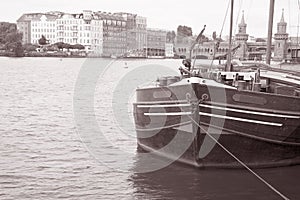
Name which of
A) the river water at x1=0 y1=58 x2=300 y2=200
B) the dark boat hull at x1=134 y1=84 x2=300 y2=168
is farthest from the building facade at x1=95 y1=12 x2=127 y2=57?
the dark boat hull at x1=134 y1=84 x2=300 y2=168

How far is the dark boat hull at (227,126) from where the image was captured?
14.7 meters

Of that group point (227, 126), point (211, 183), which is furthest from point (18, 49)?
point (211, 183)

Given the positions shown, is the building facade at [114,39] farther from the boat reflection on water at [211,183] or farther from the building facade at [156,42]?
the boat reflection on water at [211,183]

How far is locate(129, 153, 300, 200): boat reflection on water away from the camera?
45.9 feet

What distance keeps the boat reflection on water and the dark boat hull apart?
33 centimetres

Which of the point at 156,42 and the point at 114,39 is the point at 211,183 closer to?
the point at 156,42

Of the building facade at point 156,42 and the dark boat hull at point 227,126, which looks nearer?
the dark boat hull at point 227,126

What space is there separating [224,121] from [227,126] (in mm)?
191

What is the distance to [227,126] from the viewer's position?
1497 centimetres

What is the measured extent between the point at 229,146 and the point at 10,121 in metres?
15.2

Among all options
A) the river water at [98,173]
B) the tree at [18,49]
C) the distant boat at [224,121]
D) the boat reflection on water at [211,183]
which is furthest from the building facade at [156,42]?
the boat reflection on water at [211,183]

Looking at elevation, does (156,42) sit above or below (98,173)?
above

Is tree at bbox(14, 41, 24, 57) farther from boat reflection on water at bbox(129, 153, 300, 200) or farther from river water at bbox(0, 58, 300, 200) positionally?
boat reflection on water at bbox(129, 153, 300, 200)

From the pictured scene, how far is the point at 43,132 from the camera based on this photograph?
2370 cm
